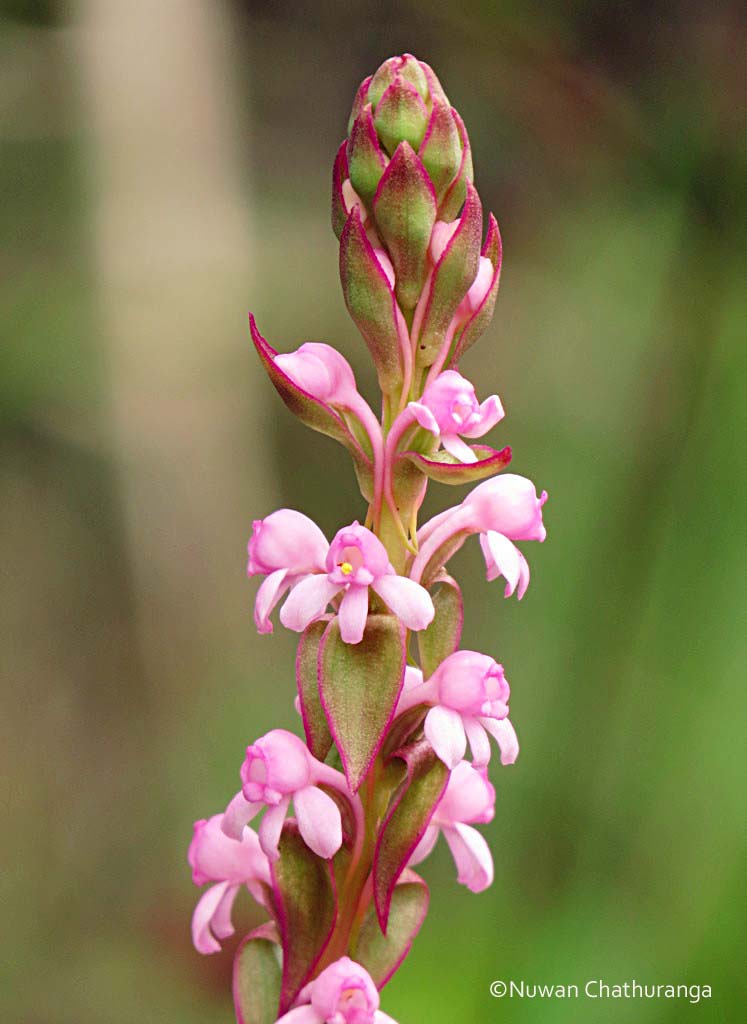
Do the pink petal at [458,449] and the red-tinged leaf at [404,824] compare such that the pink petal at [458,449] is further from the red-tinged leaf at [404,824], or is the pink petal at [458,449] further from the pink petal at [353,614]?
the red-tinged leaf at [404,824]

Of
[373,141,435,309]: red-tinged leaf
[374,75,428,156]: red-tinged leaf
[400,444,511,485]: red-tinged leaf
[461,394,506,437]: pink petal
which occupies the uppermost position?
[374,75,428,156]: red-tinged leaf

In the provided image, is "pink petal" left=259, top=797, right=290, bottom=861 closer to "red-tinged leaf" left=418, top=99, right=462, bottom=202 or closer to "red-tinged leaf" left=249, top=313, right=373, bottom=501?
"red-tinged leaf" left=249, top=313, right=373, bottom=501

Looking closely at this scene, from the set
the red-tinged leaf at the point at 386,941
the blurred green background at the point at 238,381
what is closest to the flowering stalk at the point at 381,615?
the red-tinged leaf at the point at 386,941

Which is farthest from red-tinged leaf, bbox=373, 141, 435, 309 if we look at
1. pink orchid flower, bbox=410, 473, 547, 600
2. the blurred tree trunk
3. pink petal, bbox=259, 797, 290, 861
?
the blurred tree trunk

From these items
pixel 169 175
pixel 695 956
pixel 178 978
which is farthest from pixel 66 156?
pixel 695 956

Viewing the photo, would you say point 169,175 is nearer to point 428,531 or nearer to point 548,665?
point 548,665
